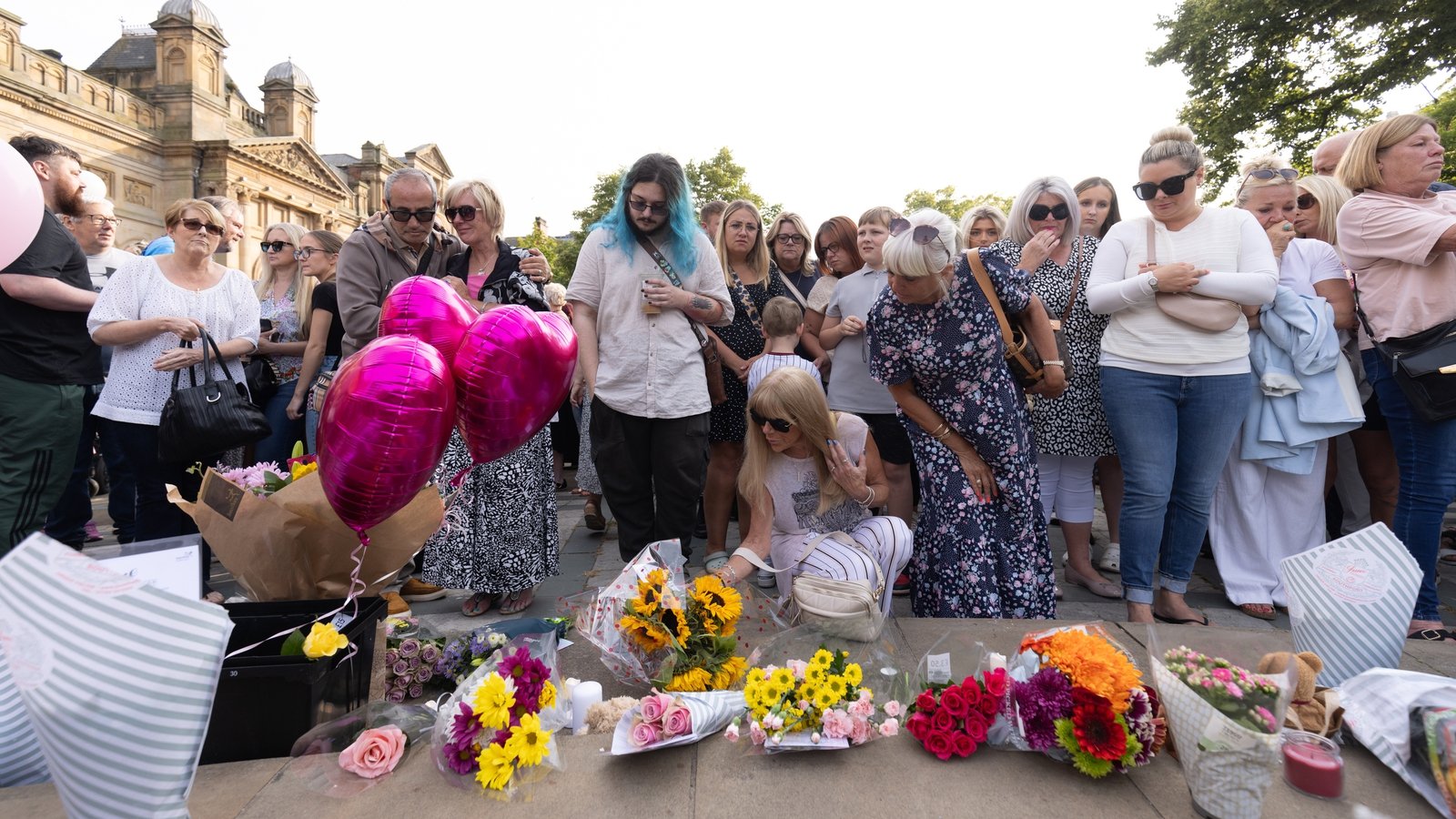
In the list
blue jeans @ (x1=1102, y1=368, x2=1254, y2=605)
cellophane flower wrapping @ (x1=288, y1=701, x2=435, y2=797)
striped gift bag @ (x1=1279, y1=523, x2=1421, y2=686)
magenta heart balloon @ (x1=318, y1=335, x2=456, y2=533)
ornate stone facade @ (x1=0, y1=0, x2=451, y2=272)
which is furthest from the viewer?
ornate stone facade @ (x1=0, y1=0, x2=451, y2=272)

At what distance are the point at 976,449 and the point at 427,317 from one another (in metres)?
2.06

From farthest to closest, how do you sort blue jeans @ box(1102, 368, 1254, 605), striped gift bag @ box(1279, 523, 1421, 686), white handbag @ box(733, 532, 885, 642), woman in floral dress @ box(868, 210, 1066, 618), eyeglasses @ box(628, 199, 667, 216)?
eyeglasses @ box(628, 199, 667, 216), blue jeans @ box(1102, 368, 1254, 605), woman in floral dress @ box(868, 210, 1066, 618), white handbag @ box(733, 532, 885, 642), striped gift bag @ box(1279, 523, 1421, 686)

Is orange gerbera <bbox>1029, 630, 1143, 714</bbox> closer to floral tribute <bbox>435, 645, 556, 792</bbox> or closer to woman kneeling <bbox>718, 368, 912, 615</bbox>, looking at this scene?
woman kneeling <bbox>718, 368, 912, 615</bbox>

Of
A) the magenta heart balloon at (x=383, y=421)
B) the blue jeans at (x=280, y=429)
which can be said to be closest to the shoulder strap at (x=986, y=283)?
the magenta heart balloon at (x=383, y=421)

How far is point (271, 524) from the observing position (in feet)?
6.33

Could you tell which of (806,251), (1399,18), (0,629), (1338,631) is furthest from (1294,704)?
(1399,18)

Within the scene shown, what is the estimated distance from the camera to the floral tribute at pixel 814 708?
64.7 inches

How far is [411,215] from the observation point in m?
3.17

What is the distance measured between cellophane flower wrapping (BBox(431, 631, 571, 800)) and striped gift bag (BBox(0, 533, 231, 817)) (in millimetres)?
526

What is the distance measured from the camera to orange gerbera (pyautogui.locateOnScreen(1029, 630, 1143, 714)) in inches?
61.7

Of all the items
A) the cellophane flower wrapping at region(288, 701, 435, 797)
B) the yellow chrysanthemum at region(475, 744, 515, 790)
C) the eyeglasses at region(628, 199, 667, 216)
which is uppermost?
the eyeglasses at region(628, 199, 667, 216)

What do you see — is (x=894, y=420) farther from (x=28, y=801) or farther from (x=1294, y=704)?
(x=28, y=801)

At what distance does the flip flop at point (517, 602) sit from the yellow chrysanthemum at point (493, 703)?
176 cm

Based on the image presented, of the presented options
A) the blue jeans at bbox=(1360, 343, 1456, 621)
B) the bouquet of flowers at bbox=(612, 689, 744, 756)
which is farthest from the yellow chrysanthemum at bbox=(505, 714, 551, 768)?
the blue jeans at bbox=(1360, 343, 1456, 621)
